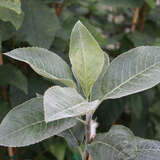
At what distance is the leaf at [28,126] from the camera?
56 cm

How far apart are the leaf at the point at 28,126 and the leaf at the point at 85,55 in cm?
9

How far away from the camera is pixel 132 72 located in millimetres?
598

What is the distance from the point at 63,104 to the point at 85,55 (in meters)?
0.13

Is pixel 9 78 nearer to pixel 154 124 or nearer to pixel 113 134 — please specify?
pixel 113 134

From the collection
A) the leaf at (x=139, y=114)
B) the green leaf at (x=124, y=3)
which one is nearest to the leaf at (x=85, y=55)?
the green leaf at (x=124, y=3)

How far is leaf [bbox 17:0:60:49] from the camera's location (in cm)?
90

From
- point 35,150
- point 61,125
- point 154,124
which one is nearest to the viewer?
point 61,125

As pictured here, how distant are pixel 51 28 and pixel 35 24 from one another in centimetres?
5

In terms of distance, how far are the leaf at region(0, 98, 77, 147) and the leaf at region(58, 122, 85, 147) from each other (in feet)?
0.35

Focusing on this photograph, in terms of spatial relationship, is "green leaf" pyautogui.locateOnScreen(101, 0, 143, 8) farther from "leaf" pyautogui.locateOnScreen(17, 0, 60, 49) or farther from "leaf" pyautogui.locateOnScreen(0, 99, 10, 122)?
"leaf" pyautogui.locateOnScreen(0, 99, 10, 122)

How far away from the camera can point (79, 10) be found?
1.43 metres

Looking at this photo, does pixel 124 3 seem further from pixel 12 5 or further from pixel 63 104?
pixel 63 104

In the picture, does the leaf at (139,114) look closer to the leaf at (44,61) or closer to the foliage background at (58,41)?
the foliage background at (58,41)

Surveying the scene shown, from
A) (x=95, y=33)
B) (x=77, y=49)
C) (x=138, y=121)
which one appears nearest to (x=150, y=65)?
(x=77, y=49)
